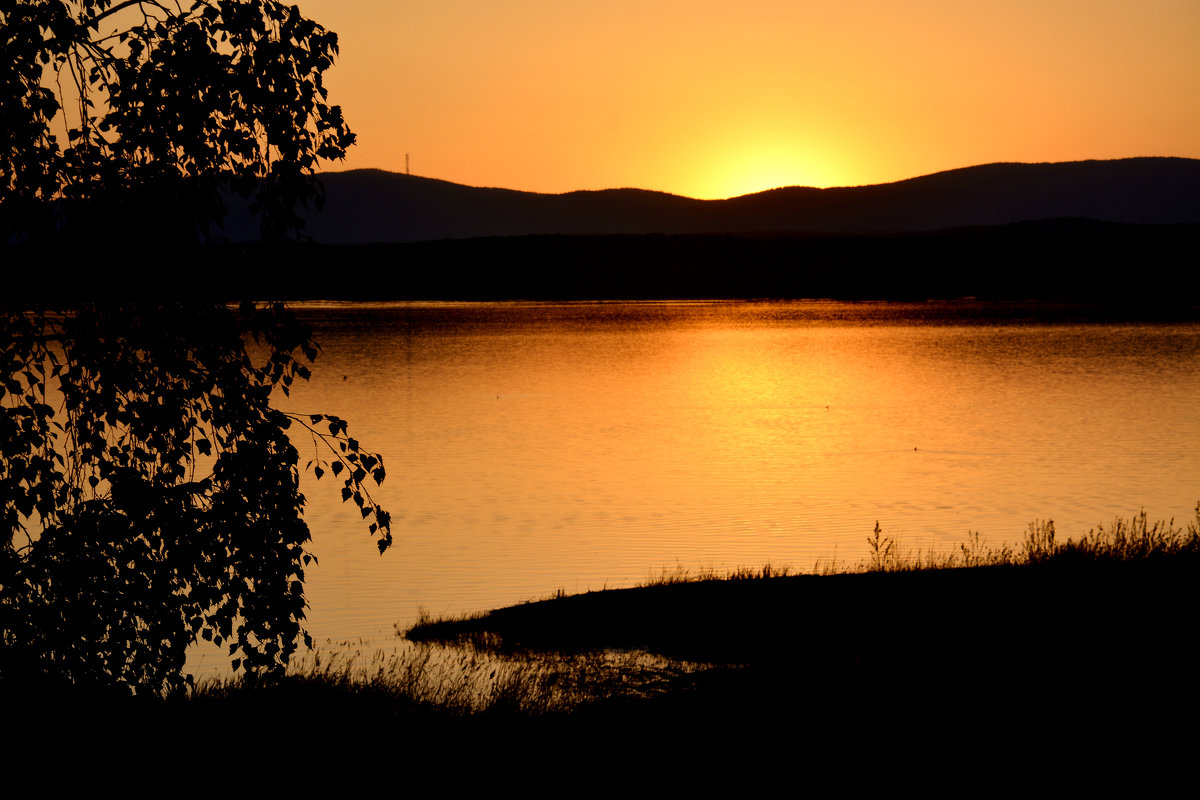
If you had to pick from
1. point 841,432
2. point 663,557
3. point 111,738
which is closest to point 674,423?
point 841,432

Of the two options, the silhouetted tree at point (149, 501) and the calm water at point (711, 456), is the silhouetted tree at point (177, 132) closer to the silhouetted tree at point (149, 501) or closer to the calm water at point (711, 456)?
the silhouetted tree at point (149, 501)

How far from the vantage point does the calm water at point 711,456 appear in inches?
882

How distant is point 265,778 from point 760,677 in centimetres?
456

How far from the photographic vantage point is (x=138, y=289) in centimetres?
756

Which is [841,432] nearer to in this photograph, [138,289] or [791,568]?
[791,568]

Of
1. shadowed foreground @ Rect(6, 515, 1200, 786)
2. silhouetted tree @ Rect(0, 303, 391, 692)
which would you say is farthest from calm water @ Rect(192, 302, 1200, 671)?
silhouetted tree @ Rect(0, 303, 391, 692)

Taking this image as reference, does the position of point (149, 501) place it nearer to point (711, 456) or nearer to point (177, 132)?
point (177, 132)

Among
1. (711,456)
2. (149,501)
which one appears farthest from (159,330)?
(711,456)

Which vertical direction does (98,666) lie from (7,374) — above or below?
below

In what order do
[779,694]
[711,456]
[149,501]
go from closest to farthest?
[149,501] < [779,694] < [711,456]

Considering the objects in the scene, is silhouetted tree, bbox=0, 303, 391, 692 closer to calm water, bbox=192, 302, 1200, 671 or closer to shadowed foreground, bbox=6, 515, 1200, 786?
shadowed foreground, bbox=6, 515, 1200, 786

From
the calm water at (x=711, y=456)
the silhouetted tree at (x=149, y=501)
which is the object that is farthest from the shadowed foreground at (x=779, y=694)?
the calm water at (x=711, y=456)

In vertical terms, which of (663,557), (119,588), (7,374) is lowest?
(663,557)

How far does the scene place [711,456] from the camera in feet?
123
